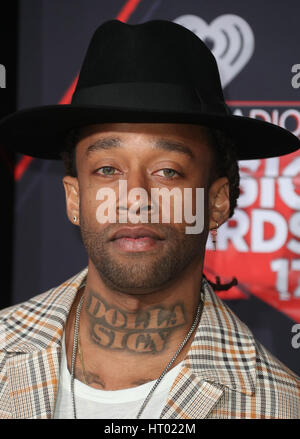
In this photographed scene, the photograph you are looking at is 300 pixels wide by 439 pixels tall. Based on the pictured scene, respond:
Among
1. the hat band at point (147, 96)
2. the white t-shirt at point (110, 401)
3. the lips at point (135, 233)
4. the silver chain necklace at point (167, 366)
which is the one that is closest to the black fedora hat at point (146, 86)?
the hat band at point (147, 96)

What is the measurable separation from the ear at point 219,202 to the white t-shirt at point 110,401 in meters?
0.53

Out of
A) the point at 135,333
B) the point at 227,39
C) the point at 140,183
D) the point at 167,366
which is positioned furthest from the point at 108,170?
the point at 227,39

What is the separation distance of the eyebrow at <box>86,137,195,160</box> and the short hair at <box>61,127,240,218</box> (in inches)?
5.3

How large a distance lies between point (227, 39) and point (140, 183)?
1371 mm

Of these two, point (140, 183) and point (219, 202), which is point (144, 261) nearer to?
point (140, 183)

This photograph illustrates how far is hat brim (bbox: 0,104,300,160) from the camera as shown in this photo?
149 centimetres

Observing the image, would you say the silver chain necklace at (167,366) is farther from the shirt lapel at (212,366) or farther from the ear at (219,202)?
the ear at (219,202)

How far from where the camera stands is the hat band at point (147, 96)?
1.50 meters

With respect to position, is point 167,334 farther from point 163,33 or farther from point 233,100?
point 233,100

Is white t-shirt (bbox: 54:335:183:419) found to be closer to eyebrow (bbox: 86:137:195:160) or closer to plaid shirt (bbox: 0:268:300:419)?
plaid shirt (bbox: 0:268:300:419)

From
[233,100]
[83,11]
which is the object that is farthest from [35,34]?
[233,100]

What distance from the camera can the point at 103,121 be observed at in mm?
1561

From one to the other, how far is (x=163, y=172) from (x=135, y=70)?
319 millimetres

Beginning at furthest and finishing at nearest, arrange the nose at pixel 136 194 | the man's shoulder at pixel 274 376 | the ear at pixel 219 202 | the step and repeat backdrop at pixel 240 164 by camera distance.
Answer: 1. the step and repeat backdrop at pixel 240 164
2. the ear at pixel 219 202
3. the man's shoulder at pixel 274 376
4. the nose at pixel 136 194
